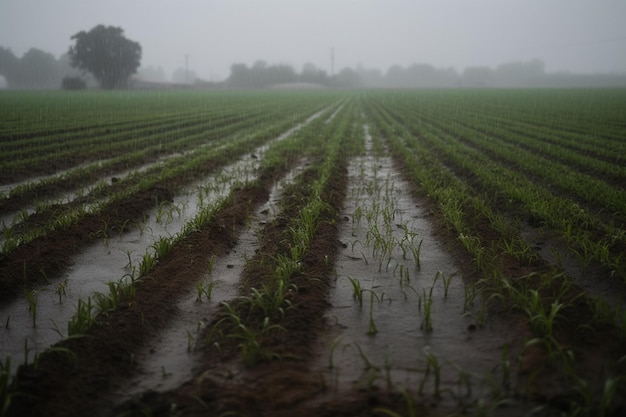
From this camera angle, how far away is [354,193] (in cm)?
766

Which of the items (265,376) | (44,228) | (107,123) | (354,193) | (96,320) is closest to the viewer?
(265,376)

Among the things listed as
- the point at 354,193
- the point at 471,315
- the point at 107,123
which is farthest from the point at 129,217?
the point at 107,123

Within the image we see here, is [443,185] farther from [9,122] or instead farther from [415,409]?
[9,122]

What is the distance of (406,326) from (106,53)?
7430 cm

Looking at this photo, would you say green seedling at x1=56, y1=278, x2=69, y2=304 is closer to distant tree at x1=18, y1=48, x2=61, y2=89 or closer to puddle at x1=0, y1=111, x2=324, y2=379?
puddle at x1=0, y1=111, x2=324, y2=379

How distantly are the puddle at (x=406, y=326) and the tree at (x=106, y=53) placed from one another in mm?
72406

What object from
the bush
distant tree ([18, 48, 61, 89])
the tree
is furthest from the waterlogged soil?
distant tree ([18, 48, 61, 89])

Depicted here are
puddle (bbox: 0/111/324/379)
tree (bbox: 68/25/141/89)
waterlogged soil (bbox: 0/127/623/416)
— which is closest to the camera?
waterlogged soil (bbox: 0/127/623/416)

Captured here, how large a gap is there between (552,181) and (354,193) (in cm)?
372

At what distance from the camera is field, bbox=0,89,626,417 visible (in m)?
2.51

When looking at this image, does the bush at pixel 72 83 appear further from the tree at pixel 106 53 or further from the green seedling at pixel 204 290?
the green seedling at pixel 204 290

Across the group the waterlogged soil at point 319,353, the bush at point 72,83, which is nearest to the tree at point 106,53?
the bush at point 72,83

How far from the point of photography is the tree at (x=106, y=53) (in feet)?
211

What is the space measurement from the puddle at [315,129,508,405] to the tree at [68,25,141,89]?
72.4m
